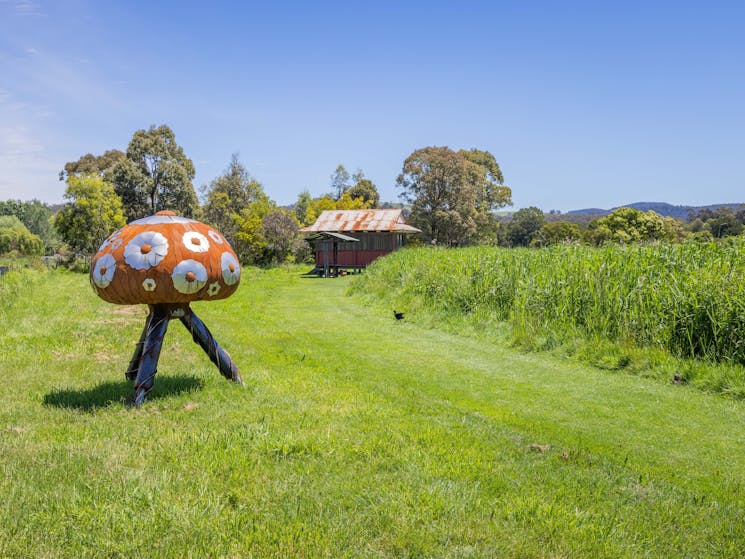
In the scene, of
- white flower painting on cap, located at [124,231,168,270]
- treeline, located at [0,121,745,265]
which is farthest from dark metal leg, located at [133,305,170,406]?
treeline, located at [0,121,745,265]

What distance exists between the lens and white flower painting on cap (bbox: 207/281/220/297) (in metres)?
6.49

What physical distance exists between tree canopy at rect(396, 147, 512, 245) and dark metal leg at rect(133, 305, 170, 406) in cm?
4757

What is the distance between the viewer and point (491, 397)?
7.56 meters

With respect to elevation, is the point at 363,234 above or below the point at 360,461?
above

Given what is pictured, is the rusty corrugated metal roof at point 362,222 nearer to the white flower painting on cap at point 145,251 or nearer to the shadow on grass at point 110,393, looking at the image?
the shadow on grass at point 110,393

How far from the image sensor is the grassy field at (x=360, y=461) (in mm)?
3615

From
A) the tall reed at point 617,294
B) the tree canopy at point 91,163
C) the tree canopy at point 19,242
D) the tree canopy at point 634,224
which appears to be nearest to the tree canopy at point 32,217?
the tree canopy at point 19,242

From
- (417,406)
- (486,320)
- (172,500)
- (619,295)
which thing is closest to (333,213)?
(486,320)

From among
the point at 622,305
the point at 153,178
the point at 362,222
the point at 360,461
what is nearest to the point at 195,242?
the point at 360,461

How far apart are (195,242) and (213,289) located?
0.60m

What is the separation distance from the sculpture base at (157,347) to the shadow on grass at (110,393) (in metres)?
0.20

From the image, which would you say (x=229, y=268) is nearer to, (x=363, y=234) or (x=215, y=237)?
(x=215, y=237)

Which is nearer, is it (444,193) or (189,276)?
(189,276)

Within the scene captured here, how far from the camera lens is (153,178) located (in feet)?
154
